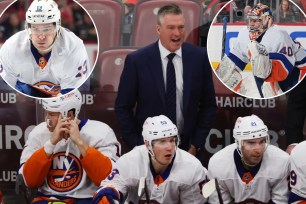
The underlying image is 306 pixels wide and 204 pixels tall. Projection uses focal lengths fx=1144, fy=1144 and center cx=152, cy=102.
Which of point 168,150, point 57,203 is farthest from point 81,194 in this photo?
point 168,150

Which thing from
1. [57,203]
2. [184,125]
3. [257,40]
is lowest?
[57,203]

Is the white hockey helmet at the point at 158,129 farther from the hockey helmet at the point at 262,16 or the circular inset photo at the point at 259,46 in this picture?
the hockey helmet at the point at 262,16

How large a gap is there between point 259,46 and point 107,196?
5.23 ft

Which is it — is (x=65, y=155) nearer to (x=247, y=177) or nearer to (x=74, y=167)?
(x=74, y=167)

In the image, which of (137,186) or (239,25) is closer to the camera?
(137,186)

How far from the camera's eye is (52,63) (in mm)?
7605

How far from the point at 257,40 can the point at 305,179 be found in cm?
119

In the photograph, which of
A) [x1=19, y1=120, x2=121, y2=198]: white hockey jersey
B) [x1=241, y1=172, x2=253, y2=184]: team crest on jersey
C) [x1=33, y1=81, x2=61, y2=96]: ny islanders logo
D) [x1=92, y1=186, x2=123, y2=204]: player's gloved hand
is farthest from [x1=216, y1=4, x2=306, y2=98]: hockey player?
[x1=92, y1=186, x2=123, y2=204]: player's gloved hand

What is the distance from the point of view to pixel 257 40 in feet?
24.8

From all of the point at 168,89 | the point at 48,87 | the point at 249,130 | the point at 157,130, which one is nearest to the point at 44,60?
the point at 48,87

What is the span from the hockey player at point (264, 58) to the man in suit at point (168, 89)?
0.28m

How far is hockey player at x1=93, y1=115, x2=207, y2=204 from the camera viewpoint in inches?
270

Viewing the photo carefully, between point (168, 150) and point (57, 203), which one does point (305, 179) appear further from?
point (57, 203)

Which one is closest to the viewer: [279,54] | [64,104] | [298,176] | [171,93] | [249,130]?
[298,176]
